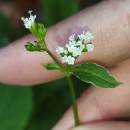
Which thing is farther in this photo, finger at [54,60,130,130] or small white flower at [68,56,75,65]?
finger at [54,60,130,130]

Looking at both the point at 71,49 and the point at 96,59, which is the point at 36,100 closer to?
the point at 96,59

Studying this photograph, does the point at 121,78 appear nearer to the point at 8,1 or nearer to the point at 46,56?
the point at 46,56

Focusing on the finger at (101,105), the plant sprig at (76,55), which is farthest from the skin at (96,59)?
the plant sprig at (76,55)

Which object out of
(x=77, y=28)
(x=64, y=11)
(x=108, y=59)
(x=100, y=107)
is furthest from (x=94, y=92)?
(x=64, y=11)

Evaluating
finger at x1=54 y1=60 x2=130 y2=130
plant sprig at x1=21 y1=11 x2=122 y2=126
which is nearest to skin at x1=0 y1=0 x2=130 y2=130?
finger at x1=54 y1=60 x2=130 y2=130

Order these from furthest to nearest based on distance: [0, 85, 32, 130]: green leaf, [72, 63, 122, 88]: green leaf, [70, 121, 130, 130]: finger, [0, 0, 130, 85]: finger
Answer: [0, 85, 32, 130]: green leaf, [70, 121, 130, 130]: finger, [0, 0, 130, 85]: finger, [72, 63, 122, 88]: green leaf

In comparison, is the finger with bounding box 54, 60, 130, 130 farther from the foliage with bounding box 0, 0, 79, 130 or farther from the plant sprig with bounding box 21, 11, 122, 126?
the plant sprig with bounding box 21, 11, 122, 126
